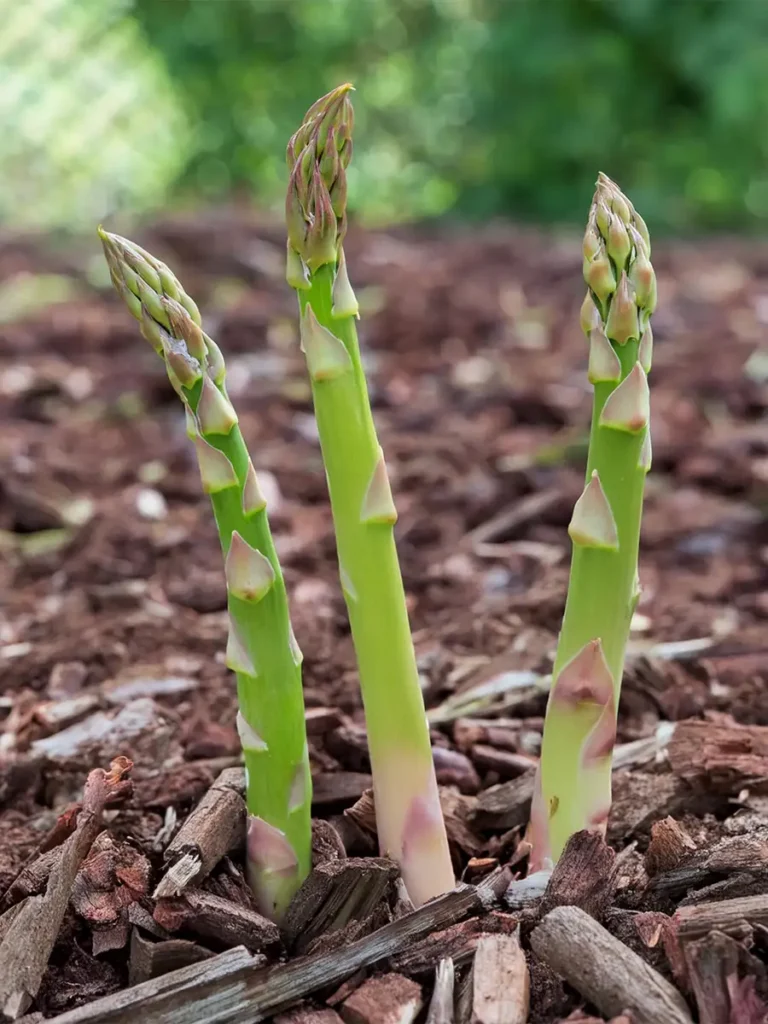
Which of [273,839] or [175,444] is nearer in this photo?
[273,839]

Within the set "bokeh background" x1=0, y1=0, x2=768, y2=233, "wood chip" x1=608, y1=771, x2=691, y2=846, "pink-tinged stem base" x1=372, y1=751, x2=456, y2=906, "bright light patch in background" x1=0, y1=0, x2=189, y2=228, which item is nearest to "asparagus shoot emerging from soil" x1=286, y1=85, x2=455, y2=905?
"pink-tinged stem base" x1=372, y1=751, x2=456, y2=906

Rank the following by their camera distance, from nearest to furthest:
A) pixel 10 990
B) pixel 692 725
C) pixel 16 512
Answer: pixel 10 990 → pixel 692 725 → pixel 16 512

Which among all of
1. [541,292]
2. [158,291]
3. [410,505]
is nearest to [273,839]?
[158,291]

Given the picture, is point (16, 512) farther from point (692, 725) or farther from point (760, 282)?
point (760, 282)

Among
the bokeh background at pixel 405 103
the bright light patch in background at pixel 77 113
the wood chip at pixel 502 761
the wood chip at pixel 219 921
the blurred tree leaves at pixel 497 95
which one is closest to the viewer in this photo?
the wood chip at pixel 219 921

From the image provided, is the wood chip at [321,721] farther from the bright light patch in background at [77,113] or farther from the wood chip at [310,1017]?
the bright light patch in background at [77,113]

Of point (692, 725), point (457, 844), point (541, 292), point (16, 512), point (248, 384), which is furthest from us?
point (541, 292)

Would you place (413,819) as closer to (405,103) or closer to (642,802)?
(642,802)

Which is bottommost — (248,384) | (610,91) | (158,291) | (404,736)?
(404,736)

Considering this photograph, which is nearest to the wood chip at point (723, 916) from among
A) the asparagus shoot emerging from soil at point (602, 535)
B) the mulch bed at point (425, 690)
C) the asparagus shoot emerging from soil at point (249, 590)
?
the mulch bed at point (425, 690)
